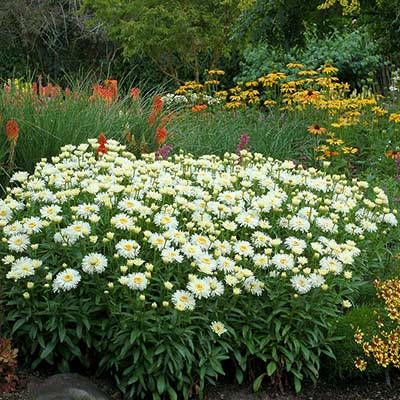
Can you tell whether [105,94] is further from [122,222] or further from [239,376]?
[239,376]

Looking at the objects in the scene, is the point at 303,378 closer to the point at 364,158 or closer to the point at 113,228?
the point at 113,228

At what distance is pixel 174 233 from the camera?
3.71 meters

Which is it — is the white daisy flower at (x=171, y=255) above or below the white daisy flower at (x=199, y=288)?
above

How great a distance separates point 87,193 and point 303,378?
166cm

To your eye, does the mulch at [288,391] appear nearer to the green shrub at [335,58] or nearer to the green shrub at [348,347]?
the green shrub at [348,347]

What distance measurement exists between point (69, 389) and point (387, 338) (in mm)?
1814

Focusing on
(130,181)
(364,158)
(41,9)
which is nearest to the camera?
(130,181)

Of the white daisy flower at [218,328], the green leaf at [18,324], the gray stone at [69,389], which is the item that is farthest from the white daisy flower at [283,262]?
the green leaf at [18,324]

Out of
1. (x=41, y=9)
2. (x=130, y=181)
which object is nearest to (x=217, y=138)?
(x=130, y=181)

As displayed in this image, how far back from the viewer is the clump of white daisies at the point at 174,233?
3.57 m

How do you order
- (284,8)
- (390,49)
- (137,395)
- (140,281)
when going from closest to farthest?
(140,281) → (137,395) → (284,8) → (390,49)

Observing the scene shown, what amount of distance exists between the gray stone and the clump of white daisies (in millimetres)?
450

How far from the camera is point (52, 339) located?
11.7ft

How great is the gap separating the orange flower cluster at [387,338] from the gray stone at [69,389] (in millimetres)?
1414
